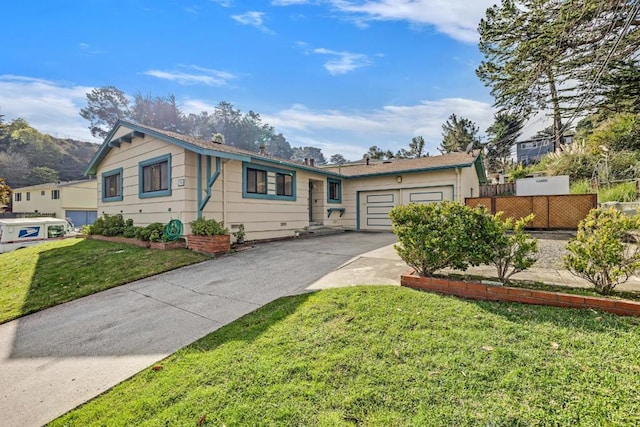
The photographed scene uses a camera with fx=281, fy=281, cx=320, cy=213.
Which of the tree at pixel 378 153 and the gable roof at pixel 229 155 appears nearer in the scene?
the gable roof at pixel 229 155

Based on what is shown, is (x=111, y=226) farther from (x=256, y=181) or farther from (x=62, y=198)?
(x=62, y=198)

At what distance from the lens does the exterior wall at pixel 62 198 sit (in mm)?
25359

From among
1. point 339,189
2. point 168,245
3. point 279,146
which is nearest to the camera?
point 168,245

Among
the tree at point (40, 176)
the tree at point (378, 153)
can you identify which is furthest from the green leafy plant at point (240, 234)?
the tree at point (40, 176)

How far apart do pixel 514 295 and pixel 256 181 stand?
8.43m

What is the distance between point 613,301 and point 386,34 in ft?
29.4

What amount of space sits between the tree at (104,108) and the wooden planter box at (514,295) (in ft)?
159

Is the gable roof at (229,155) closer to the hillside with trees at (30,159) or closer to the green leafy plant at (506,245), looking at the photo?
the green leafy plant at (506,245)

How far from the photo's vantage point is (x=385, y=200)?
45.3ft

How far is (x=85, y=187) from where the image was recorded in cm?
2664

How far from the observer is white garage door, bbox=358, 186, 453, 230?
12656 mm

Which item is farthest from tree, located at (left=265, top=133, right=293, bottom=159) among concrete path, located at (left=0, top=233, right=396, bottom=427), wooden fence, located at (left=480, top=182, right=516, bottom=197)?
concrete path, located at (left=0, top=233, right=396, bottom=427)

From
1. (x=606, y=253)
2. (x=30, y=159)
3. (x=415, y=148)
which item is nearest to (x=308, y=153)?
(x=415, y=148)

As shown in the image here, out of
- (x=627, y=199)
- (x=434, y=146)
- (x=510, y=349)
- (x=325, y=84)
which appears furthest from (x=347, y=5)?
(x=434, y=146)
